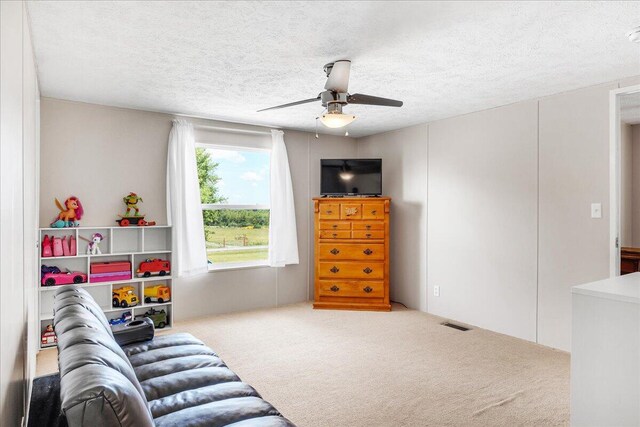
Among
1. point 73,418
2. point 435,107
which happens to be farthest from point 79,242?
point 435,107

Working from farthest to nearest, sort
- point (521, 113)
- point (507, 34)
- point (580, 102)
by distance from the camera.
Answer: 1. point (521, 113)
2. point (580, 102)
3. point (507, 34)

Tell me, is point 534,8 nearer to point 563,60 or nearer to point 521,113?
point 563,60

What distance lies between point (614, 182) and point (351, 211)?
282 centimetres

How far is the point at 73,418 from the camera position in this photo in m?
0.99

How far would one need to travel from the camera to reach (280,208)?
532cm

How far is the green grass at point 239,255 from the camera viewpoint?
507 cm

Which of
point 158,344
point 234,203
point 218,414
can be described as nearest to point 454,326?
point 234,203

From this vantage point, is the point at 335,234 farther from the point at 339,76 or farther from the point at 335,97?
the point at 339,76

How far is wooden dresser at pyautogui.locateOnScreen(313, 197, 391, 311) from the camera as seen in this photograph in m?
5.15

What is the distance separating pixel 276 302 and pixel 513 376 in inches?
123

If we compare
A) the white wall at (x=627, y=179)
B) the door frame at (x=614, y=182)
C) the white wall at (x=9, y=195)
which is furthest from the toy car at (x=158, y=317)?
the white wall at (x=627, y=179)

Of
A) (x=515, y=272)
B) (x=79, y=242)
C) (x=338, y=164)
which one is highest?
(x=338, y=164)

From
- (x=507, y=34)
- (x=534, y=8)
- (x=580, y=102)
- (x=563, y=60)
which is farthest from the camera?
(x=580, y=102)

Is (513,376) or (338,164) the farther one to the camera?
(338,164)
